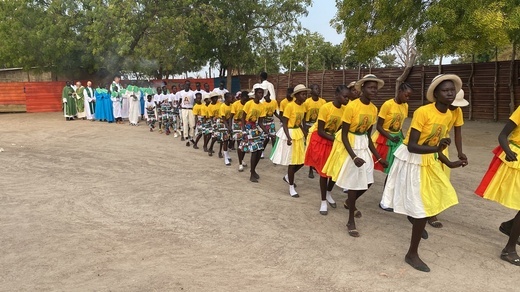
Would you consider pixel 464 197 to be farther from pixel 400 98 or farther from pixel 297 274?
pixel 297 274

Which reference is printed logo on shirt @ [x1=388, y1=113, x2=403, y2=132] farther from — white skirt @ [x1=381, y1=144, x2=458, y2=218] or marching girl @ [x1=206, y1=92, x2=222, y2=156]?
marching girl @ [x1=206, y1=92, x2=222, y2=156]

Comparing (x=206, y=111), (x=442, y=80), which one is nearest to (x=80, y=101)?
(x=206, y=111)

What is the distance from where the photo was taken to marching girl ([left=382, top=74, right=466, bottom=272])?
3.71 metres

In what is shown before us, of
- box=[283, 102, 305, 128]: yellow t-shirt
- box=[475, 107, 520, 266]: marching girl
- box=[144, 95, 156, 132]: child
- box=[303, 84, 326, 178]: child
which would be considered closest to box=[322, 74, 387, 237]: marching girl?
box=[475, 107, 520, 266]: marching girl

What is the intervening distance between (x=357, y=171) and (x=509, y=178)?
156 cm

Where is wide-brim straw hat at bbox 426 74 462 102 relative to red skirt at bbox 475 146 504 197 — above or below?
above

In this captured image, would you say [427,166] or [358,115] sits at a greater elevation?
[358,115]

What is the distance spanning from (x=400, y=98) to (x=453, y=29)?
197 inches

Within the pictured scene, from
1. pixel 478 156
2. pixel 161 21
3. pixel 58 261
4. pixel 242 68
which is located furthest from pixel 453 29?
pixel 242 68

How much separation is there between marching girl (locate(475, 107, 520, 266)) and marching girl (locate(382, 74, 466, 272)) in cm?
59

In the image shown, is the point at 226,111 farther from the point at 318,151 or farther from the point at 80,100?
the point at 80,100

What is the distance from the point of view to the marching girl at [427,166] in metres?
3.71

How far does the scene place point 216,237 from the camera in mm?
4594

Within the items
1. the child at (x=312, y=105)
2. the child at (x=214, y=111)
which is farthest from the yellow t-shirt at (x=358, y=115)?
the child at (x=214, y=111)
